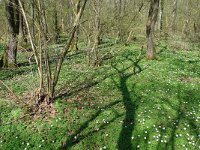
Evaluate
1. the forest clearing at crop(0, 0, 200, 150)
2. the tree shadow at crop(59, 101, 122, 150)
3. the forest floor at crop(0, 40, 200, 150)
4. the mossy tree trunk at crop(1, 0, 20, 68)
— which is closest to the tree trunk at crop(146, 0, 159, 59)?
the forest clearing at crop(0, 0, 200, 150)

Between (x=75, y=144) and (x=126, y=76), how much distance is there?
835cm

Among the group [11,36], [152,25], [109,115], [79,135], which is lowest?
[79,135]

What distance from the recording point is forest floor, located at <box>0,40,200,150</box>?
33.8 ft

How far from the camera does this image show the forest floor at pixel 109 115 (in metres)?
10.3

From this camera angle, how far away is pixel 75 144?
1017 cm

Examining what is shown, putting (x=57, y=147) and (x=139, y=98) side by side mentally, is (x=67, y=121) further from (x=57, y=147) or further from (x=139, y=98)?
(x=139, y=98)

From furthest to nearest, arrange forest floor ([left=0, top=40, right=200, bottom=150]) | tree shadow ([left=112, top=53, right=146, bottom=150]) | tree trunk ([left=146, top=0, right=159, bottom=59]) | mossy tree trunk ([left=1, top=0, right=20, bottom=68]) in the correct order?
tree trunk ([left=146, top=0, right=159, bottom=59]) → mossy tree trunk ([left=1, top=0, right=20, bottom=68]) → forest floor ([left=0, top=40, right=200, bottom=150]) → tree shadow ([left=112, top=53, right=146, bottom=150])

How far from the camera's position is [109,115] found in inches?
470

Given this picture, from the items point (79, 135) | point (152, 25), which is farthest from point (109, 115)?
point (152, 25)

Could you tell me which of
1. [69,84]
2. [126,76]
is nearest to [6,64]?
[69,84]

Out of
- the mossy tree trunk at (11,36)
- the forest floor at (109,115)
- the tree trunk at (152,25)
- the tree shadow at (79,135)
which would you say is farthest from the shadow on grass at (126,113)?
the mossy tree trunk at (11,36)

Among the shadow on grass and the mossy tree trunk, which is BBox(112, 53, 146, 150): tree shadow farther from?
the mossy tree trunk

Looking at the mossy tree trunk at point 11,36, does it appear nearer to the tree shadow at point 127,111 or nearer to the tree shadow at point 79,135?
the tree shadow at point 127,111

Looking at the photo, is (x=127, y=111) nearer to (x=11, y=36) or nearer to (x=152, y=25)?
(x=152, y=25)
